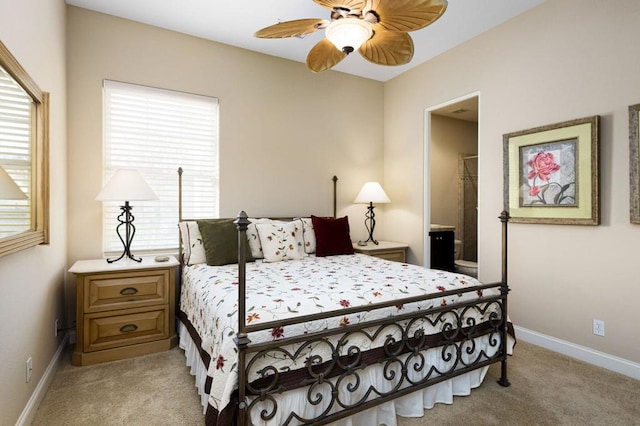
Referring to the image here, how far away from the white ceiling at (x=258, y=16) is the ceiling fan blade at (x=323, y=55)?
75 centimetres

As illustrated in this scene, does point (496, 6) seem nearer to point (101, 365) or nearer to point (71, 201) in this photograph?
point (71, 201)

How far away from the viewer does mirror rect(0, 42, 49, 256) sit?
1445 millimetres

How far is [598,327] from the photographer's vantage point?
2566 millimetres

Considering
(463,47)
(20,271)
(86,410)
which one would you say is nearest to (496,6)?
(463,47)

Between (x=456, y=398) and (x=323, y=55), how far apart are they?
248cm

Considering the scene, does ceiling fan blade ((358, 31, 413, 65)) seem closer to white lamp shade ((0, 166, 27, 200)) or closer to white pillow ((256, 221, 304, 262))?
white pillow ((256, 221, 304, 262))

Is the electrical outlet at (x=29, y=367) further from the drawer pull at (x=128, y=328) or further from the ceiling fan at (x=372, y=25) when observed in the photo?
the ceiling fan at (x=372, y=25)

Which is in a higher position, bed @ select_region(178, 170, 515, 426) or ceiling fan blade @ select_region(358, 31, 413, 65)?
ceiling fan blade @ select_region(358, 31, 413, 65)

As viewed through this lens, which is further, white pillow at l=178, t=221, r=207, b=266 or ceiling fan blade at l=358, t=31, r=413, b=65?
white pillow at l=178, t=221, r=207, b=266

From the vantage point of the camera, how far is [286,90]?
3951 mm

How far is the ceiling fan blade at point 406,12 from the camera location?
1.77 metres

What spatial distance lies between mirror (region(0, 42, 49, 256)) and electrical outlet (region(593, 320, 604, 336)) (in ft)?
12.1

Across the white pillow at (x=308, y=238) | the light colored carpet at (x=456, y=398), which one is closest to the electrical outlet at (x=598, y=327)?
the light colored carpet at (x=456, y=398)

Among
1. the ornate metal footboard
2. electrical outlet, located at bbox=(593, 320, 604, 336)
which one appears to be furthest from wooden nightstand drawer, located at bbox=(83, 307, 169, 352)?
electrical outlet, located at bbox=(593, 320, 604, 336)
